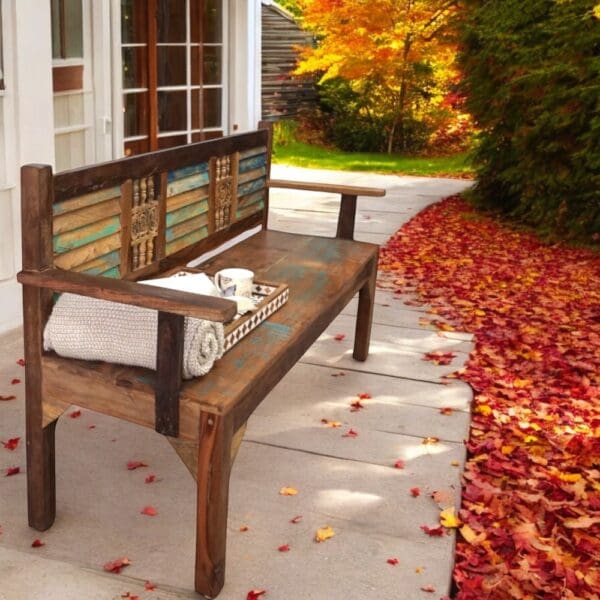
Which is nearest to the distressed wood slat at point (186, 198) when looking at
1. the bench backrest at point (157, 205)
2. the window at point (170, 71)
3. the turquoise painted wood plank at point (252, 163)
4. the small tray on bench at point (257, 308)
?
the bench backrest at point (157, 205)

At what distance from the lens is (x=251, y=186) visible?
15.4 feet

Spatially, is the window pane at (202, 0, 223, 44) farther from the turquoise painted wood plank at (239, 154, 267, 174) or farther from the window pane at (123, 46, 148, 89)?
the turquoise painted wood plank at (239, 154, 267, 174)

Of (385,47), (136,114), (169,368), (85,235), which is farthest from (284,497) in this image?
(385,47)

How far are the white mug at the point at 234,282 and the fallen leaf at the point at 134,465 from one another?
747 mm

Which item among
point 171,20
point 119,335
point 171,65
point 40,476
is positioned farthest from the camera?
point 171,65

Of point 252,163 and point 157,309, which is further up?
point 252,163

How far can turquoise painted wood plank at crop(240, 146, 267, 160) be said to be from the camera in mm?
4496

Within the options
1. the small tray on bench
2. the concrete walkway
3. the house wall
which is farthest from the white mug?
the house wall

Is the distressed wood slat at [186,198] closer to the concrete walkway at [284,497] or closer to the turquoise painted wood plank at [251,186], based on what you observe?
the turquoise painted wood plank at [251,186]

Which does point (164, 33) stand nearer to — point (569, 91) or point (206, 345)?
point (569, 91)

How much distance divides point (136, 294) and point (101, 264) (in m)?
0.73

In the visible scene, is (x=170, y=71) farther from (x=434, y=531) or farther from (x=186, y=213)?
(x=434, y=531)

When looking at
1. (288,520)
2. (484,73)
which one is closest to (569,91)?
(484,73)

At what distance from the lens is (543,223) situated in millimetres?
8625
